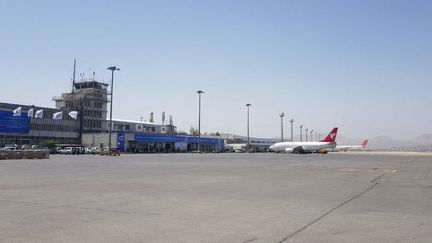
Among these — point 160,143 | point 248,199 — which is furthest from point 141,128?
point 248,199

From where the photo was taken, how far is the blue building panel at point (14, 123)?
9881 centimetres

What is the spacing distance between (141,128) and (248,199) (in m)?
141

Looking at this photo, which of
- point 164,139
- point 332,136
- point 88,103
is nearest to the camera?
point 332,136

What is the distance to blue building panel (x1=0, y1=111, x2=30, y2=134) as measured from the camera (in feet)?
324

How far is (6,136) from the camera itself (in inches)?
4013

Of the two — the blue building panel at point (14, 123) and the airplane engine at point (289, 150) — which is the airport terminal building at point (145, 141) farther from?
the airplane engine at point (289, 150)

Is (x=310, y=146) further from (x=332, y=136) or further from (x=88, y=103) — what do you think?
(x=88, y=103)

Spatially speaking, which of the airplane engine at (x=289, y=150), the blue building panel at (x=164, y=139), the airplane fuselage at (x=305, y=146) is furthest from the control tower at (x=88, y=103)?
the airplane engine at (x=289, y=150)

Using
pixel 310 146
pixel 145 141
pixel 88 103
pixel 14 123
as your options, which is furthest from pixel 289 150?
pixel 14 123

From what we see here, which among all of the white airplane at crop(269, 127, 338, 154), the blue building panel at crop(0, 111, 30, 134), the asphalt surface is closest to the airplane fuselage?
the white airplane at crop(269, 127, 338, 154)

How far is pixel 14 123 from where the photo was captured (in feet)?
335

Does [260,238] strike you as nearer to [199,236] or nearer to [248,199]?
[199,236]

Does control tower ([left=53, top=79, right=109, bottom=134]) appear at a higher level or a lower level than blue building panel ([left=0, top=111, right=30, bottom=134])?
higher

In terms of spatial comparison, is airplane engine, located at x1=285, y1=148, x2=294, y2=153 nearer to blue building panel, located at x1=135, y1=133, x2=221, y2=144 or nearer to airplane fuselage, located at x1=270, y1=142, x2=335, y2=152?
airplane fuselage, located at x1=270, y1=142, x2=335, y2=152
